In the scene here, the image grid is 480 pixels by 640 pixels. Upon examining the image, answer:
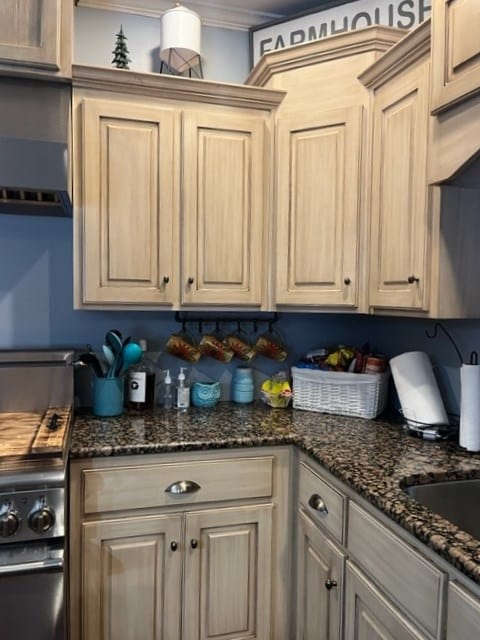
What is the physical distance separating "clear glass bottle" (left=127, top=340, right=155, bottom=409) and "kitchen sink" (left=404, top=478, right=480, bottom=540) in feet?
3.70

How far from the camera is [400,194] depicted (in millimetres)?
1678

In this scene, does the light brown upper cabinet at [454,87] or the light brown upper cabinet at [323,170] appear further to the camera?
the light brown upper cabinet at [323,170]

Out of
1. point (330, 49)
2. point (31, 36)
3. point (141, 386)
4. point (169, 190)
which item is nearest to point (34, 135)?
point (31, 36)

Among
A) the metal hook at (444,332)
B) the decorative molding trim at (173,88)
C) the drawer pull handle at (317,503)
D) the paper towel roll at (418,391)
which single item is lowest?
the drawer pull handle at (317,503)

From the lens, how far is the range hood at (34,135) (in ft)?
4.92

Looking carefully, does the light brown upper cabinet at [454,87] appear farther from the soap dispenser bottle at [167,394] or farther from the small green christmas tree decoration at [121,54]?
the soap dispenser bottle at [167,394]

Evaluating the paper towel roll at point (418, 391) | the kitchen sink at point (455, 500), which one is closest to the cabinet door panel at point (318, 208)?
the paper towel roll at point (418, 391)

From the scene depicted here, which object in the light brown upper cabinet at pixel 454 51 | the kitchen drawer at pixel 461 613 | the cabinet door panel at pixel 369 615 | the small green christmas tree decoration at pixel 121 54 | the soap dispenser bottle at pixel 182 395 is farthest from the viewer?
the soap dispenser bottle at pixel 182 395

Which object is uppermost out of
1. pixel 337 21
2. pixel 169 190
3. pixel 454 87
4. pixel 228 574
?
pixel 337 21

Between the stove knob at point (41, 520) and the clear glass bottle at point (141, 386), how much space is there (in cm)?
72

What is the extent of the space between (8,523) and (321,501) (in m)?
0.89

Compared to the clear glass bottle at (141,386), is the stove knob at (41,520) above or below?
below

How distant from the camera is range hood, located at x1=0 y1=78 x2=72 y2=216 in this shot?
59.1 inches

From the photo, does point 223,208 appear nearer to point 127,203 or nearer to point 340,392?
point 127,203
